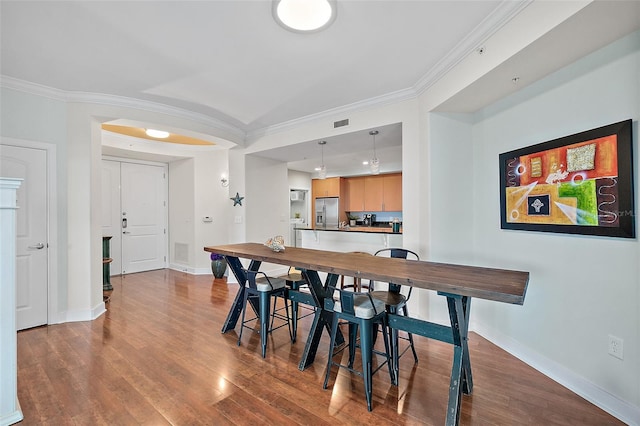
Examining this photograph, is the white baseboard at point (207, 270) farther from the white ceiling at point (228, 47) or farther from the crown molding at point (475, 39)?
the crown molding at point (475, 39)

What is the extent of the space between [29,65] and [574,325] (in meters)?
5.22

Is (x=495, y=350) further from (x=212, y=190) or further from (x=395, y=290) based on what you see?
(x=212, y=190)

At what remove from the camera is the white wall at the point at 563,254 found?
1.83m

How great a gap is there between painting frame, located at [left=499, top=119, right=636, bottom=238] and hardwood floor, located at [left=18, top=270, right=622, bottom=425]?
1.21m

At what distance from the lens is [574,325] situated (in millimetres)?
2137

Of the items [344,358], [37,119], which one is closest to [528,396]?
[344,358]

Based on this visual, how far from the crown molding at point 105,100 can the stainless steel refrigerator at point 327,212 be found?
453 centimetres

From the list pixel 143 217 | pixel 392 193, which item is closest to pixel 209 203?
pixel 143 217

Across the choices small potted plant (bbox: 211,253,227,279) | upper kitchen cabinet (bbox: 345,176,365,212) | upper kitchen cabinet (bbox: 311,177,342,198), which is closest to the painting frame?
small potted plant (bbox: 211,253,227,279)

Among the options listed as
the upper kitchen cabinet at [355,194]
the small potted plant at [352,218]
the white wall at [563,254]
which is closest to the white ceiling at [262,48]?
the white wall at [563,254]

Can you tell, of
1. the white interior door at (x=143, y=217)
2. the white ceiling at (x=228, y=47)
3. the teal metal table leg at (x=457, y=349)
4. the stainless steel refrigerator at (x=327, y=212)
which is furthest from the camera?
the stainless steel refrigerator at (x=327, y=212)

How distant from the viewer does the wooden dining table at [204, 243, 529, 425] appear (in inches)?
62.4

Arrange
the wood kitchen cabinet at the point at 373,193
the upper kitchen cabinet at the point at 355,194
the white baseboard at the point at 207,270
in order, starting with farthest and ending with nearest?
the upper kitchen cabinet at the point at 355,194, the wood kitchen cabinet at the point at 373,193, the white baseboard at the point at 207,270

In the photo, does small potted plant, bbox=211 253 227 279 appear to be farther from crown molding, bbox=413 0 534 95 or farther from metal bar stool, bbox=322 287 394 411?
crown molding, bbox=413 0 534 95
